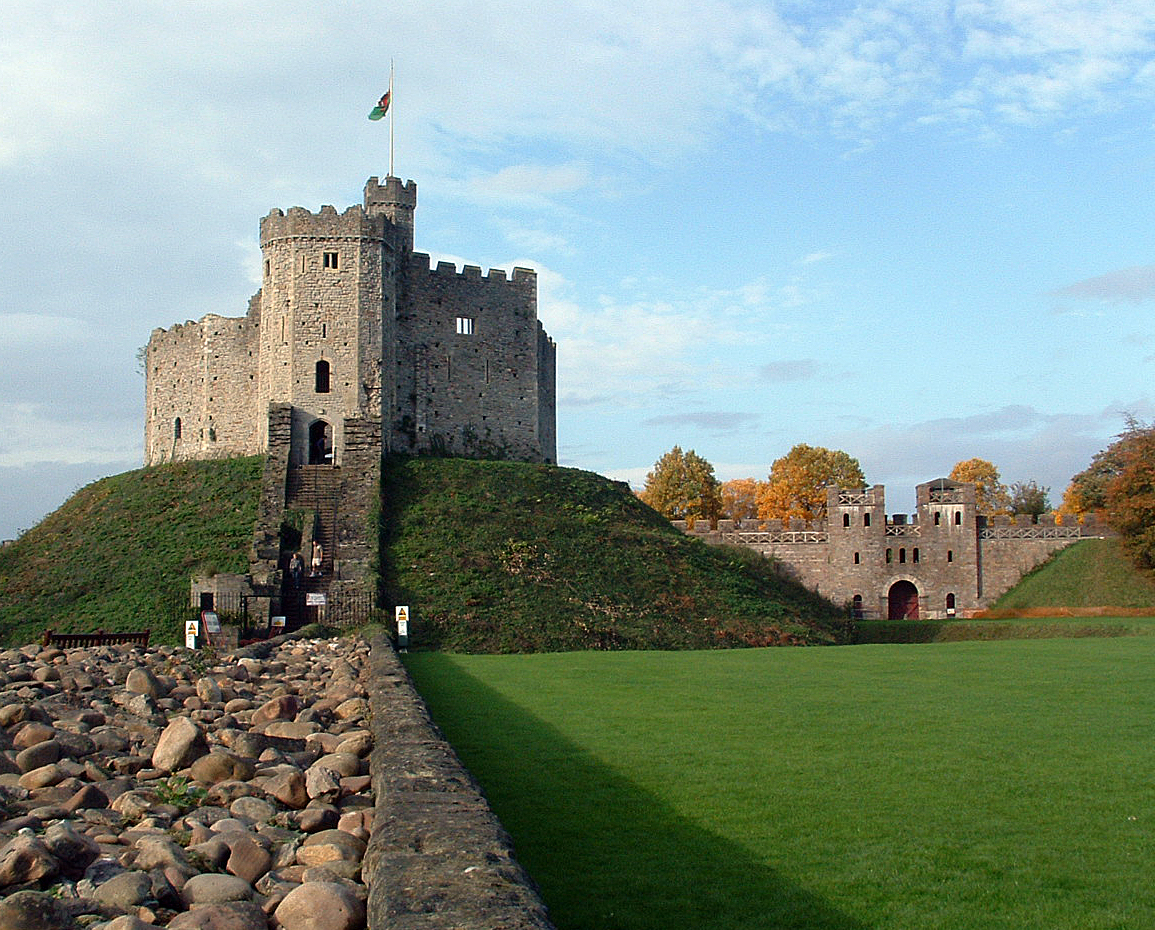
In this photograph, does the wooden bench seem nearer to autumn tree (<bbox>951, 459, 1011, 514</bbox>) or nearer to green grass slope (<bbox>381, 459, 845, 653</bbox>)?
green grass slope (<bbox>381, 459, 845, 653</bbox>)

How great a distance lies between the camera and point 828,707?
14484 millimetres

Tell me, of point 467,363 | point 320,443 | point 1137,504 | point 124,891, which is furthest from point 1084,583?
point 124,891

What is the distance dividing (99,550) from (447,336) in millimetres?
18102

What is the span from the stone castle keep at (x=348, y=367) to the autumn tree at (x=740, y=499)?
40.4 meters

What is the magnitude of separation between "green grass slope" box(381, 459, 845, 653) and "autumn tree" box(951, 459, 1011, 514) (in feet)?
176

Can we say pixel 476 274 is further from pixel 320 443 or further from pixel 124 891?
pixel 124 891

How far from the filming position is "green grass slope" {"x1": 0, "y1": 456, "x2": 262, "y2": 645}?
3088 cm

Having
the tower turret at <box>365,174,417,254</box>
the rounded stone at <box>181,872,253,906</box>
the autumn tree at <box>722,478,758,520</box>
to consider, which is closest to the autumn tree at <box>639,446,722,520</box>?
the autumn tree at <box>722,478,758,520</box>

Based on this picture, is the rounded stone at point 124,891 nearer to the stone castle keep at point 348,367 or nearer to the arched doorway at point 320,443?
the stone castle keep at point 348,367

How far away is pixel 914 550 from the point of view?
65750mm

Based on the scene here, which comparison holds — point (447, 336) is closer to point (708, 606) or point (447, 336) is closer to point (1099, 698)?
point (708, 606)

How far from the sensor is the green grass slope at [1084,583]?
57.7 metres

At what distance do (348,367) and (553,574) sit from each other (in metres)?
14.5

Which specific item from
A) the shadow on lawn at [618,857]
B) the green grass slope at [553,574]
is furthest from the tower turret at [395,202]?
the shadow on lawn at [618,857]
